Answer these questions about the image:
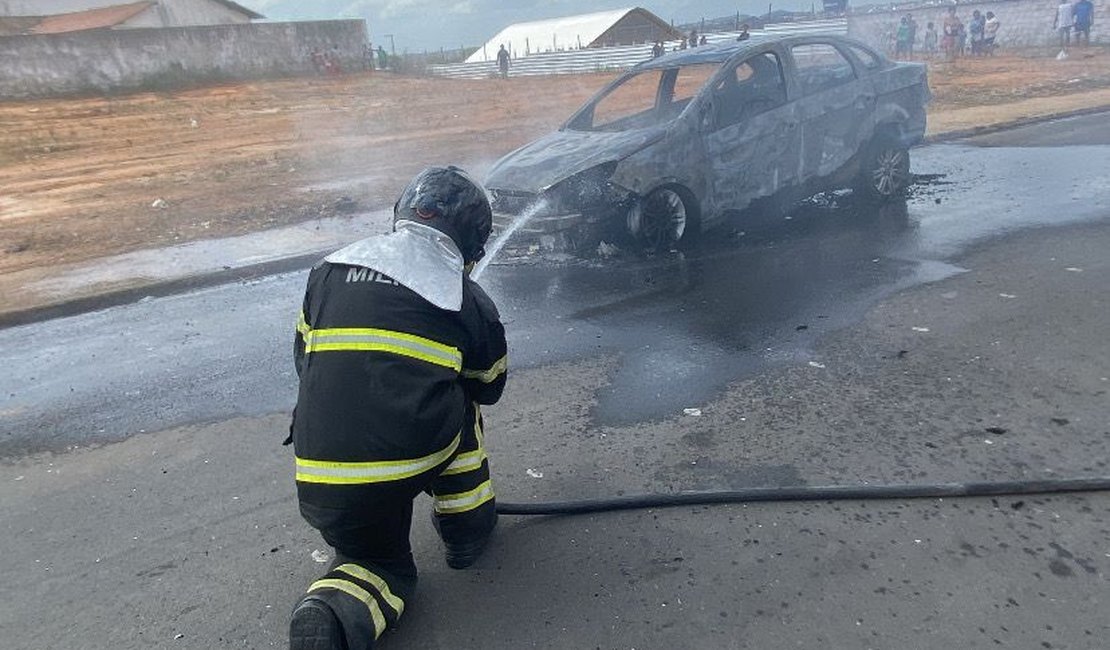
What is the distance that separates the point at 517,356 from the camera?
5156mm

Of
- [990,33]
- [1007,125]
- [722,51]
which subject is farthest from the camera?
[990,33]

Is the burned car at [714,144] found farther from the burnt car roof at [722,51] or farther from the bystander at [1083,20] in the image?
the bystander at [1083,20]

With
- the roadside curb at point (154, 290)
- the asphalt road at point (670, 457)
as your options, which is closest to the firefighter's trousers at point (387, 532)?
the asphalt road at point (670, 457)

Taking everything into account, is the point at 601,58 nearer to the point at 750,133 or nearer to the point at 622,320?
the point at 750,133

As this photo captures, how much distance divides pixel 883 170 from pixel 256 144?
46.6 feet

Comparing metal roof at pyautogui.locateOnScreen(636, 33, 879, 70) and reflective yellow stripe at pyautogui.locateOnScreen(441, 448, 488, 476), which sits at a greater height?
metal roof at pyautogui.locateOnScreen(636, 33, 879, 70)

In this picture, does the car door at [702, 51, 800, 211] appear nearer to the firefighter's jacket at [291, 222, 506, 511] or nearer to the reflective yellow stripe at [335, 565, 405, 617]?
the firefighter's jacket at [291, 222, 506, 511]

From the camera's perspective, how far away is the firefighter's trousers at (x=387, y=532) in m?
2.46

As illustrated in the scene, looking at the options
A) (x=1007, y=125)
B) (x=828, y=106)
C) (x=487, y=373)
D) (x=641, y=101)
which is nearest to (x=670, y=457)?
(x=487, y=373)

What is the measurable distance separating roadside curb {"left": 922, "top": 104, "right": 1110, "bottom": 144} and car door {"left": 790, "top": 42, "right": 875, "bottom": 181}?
5.04 meters

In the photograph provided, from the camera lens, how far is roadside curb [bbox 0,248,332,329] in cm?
686

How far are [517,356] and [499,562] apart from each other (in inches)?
87.9

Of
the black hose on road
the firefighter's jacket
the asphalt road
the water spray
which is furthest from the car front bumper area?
the firefighter's jacket

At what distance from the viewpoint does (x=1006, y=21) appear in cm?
2988
